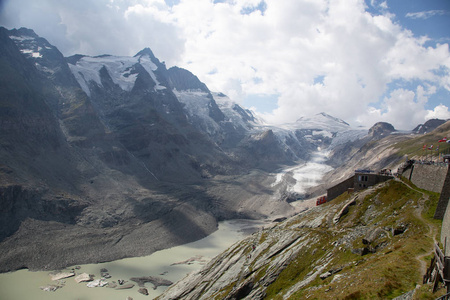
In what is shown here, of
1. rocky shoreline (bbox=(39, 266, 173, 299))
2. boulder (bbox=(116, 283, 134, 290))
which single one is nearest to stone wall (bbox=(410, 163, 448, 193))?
rocky shoreline (bbox=(39, 266, 173, 299))

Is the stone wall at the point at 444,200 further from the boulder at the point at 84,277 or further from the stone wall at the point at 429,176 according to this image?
the boulder at the point at 84,277

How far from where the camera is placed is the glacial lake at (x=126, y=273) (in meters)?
92.3

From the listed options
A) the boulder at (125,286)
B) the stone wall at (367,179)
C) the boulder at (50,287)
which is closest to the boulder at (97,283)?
the boulder at (125,286)

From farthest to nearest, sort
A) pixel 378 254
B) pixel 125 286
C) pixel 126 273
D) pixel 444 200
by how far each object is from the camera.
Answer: pixel 126 273 < pixel 125 286 < pixel 444 200 < pixel 378 254

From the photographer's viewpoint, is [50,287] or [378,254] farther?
[50,287]

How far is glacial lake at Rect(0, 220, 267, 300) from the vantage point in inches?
3634

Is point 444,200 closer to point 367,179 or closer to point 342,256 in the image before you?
point 342,256

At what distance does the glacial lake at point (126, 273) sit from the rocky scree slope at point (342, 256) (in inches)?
1460

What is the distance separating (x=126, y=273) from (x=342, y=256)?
9066cm

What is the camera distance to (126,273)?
108312 mm

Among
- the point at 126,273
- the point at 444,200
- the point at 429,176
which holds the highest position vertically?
the point at 429,176

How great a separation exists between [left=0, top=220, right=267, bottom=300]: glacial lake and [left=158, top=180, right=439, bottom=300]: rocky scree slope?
37086 millimetres

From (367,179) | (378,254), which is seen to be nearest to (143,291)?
(367,179)

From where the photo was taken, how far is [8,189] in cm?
13350
